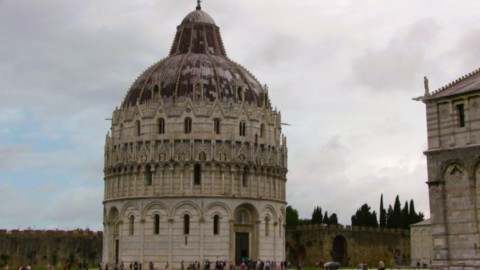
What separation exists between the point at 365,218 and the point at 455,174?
2243 inches

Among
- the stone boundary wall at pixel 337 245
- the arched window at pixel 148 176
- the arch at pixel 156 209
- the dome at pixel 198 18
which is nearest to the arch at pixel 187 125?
the arched window at pixel 148 176

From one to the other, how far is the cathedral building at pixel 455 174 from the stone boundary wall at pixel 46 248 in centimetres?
5112

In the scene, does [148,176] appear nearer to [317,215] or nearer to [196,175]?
[196,175]

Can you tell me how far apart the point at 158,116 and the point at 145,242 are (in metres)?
11.5

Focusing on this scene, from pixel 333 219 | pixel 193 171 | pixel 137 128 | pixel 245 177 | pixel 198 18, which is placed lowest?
pixel 333 219

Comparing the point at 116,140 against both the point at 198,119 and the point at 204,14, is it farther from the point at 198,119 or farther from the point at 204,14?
the point at 204,14

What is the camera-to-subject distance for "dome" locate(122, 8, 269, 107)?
68250 mm

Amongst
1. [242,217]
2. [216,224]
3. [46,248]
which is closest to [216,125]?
[242,217]

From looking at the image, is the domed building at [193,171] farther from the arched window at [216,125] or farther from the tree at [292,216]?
the tree at [292,216]

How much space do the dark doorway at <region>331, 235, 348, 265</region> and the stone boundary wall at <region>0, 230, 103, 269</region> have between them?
2772cm

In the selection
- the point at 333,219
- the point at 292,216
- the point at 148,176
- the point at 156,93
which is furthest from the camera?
the point at 292,216

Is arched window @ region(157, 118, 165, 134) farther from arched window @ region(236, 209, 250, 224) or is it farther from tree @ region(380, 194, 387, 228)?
tree @ region(380, 194, 387, 228)

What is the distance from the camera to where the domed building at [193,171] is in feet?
213

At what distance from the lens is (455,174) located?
39656 mm
